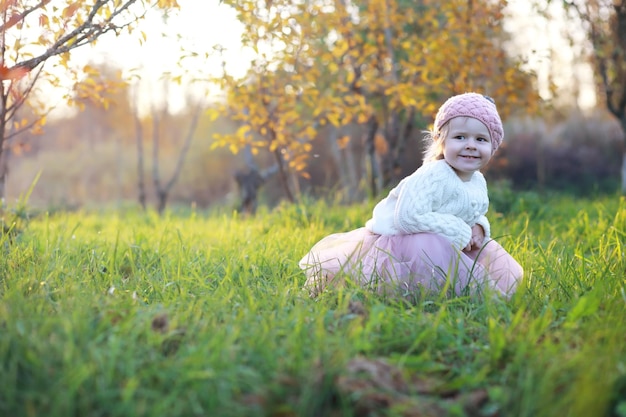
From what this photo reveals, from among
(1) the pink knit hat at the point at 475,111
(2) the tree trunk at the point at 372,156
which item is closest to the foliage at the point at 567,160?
(2) the tree trunk at the point at 372,156

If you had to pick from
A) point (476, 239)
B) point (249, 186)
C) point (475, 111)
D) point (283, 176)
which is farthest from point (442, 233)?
point (249, 186)

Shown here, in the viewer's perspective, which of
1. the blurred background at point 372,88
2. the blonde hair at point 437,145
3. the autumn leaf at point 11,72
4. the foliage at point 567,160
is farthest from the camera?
the foliage at point 567,160

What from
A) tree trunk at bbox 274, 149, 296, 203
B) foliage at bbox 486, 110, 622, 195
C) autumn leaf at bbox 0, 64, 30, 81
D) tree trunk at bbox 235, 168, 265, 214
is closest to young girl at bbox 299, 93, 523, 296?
autumn leaf at bbox 0, 64, 30, 81

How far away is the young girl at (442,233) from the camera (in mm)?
2895

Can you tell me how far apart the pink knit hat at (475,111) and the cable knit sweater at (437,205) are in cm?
25

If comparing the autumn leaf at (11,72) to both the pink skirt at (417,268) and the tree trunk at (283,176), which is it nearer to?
the pink skirt at (417,268)

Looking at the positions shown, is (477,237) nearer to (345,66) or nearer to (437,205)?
(437,205)

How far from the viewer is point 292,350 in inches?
76.4

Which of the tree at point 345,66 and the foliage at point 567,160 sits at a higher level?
the tree at point 345,66

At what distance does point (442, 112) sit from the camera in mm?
3115

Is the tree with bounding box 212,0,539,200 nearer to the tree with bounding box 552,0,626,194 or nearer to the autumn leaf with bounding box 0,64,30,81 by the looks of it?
the tree with bounding box 552,0,626,194

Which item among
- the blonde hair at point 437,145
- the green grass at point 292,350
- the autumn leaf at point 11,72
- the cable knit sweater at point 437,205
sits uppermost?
the autumn leaf at point 11,72

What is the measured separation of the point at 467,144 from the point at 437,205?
0.34 m

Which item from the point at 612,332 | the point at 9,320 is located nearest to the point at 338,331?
the point at 612,332
